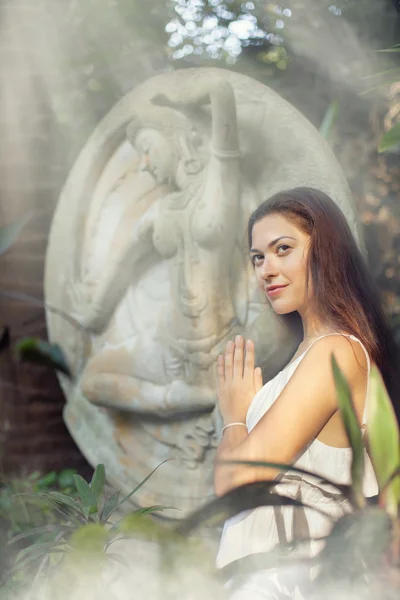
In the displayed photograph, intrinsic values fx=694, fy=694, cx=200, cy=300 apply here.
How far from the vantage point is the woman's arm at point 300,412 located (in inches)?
42.6

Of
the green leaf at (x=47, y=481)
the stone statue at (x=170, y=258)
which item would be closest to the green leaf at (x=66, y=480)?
the green leaf at (x=47, y=481)

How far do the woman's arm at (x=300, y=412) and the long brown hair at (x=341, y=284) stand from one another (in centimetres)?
8

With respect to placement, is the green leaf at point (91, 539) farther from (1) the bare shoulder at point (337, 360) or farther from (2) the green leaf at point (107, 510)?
(1) the bare shoulder at point (337, 360)

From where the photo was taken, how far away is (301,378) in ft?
3.59

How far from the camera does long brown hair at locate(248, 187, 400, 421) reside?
1.20 m

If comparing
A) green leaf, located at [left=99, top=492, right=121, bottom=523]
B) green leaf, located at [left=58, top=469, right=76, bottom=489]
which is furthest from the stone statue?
green leaf, located at [left=99, top=492, right=121, bottom=523]

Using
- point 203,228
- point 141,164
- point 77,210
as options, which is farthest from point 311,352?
point 77,210

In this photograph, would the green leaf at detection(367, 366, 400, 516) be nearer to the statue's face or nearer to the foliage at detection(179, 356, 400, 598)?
the foliage at detection(179, 356, 400, 598)

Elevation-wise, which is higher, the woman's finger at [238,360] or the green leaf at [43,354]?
the woman's finger at [238,360]

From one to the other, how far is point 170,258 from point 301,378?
2.60ft

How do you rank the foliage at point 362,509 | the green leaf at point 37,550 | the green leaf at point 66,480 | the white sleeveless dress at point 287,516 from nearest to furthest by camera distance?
the foliage at point 362,509
the white sleeveless dress at point 287,516
the green leaf at point 37,550
the green leaf at point 66,480

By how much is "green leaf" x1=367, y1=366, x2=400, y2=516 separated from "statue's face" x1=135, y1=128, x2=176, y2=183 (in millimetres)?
1030

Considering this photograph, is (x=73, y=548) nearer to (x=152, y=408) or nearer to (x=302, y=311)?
(x=302, y=311)

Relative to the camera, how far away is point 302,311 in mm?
1269
